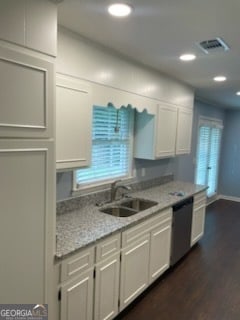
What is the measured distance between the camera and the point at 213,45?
2273 millimetres

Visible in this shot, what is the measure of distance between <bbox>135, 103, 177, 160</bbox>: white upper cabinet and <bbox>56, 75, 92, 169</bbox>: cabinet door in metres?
1.29

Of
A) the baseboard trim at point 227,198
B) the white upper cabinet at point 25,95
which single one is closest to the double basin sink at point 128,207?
the white upper cabinet at point 25,95

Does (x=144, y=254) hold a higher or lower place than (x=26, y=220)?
lower

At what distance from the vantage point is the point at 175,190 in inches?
148

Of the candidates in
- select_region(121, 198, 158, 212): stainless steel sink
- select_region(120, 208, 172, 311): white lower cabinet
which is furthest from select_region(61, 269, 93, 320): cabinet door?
select_region(121, 198, 158, 212): stainless steel sink

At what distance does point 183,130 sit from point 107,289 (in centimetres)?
261

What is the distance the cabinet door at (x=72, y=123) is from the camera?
1.99 metres

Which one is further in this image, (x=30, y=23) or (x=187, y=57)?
(x=187, y=57)

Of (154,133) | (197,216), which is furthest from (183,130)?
(197,216)

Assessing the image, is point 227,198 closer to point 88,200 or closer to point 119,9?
point 88,200

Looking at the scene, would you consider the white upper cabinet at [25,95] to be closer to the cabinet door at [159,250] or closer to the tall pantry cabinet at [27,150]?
the tall pantry cabinet at [27,150]

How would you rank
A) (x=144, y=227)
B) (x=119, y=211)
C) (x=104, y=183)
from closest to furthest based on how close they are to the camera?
(x=144, y=227) → (x=119, y=211) → (x=104, y=183)

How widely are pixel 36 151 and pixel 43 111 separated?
0.24 m

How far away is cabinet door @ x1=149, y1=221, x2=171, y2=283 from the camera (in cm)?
279
